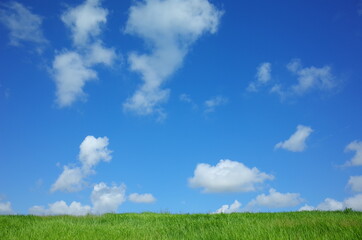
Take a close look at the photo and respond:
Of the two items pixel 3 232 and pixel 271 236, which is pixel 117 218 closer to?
pixel 3 232

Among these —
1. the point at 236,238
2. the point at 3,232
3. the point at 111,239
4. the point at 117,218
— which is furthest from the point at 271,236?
the point at 117,218

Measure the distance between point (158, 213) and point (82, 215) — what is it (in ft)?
16.9

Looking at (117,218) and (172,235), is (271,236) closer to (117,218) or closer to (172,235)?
(172,235)

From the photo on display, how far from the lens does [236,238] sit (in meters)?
10.9

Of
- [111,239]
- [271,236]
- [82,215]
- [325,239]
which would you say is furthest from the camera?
[82,215]

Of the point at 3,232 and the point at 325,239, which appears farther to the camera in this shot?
the point at 3,232

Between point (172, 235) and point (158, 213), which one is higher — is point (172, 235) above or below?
below

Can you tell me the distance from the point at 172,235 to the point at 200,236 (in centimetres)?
179

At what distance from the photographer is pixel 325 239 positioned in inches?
392

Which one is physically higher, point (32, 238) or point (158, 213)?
point (158, 213)

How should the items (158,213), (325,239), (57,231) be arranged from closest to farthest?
(325,239) < (57,231) < (158,213)

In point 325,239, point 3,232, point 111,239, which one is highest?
point 3,232

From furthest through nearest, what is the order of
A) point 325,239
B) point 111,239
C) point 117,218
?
point 117,218 → point 111,239 → point 325,239

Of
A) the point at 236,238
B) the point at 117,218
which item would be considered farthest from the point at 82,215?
the point at 236,238
